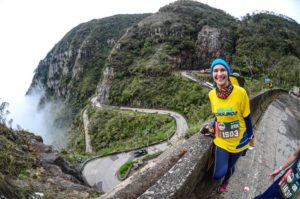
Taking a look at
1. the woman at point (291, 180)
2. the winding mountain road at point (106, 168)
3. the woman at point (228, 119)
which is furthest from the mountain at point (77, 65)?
the woman at point (291, 180)

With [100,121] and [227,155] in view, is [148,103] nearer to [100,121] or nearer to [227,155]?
[100,121]

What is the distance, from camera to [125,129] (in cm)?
4922

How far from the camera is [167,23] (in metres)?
85.4

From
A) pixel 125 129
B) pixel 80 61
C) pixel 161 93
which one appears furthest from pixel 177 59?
pixel 80 61

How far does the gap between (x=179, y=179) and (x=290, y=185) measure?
1.15 metres

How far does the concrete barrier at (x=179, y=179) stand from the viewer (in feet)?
8.71

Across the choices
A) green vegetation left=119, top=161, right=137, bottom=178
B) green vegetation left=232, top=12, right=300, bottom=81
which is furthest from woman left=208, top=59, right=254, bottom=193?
green vegetation left=232, top=12, right=300, bottom=81

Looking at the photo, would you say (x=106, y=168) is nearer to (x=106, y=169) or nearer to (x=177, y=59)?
(x=106, y=169)

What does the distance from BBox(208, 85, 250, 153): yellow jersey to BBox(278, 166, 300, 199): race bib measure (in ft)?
2.37

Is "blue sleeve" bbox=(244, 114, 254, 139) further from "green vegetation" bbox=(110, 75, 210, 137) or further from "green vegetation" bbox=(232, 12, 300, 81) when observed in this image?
"green vegetation" bbox=(232, 12, 300, 81)

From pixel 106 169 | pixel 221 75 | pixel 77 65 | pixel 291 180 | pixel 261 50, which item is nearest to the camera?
pixel 291 180

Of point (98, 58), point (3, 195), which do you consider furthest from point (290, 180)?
point (98, 58)

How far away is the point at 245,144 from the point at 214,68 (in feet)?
3.57

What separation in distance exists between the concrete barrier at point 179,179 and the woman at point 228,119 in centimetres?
24
